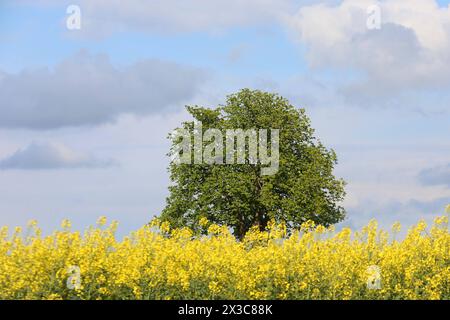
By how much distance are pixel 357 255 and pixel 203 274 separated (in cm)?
318

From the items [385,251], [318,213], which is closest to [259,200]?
[318,213]

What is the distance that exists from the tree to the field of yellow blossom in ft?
89.4

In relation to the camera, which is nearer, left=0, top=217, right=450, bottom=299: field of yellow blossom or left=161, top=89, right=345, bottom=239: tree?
left=0, top=217, right=450, bottom=299: field of yellow blossom

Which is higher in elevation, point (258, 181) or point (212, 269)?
point (258, 181)

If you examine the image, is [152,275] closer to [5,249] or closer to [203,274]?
[203,274]

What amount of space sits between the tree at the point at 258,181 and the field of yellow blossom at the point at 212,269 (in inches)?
1073

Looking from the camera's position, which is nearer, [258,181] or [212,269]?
[212,269]

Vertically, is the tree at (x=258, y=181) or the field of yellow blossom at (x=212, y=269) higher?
the tree at (x=258, y=181)

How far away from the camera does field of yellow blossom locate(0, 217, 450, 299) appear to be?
1315cm

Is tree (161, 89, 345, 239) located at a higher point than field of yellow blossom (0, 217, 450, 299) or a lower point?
higher

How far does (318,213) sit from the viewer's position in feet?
141

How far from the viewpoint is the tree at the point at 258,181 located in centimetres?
4319

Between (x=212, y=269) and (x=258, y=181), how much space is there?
30436 millimetres

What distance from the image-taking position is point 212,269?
552 inches
